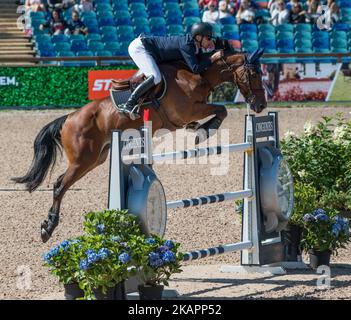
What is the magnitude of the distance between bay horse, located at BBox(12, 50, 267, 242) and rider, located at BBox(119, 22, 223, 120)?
0.49 feet

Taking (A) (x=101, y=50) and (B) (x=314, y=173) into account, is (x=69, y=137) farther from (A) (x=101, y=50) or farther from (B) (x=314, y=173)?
(A) (x=101, y=50)

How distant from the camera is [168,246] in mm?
5930

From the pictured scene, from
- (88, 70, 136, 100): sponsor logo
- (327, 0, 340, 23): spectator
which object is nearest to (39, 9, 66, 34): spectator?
(88, 70, 136, 100): sponsor logo

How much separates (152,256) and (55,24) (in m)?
16.3

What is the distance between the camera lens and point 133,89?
925cm

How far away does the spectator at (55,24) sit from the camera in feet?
69.7

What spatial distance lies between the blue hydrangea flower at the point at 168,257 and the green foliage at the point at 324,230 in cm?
198

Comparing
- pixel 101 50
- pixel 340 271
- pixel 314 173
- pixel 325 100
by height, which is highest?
pixel 101 50

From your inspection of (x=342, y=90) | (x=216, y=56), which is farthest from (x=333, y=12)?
(x=216, y=56)

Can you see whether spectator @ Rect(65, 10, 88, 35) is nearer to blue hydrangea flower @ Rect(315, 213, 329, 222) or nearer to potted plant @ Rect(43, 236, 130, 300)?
blue hydrangea flower @ Rect(315, 213, 329, 222)

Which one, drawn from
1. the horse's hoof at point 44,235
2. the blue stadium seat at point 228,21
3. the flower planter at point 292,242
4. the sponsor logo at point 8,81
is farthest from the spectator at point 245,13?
the flower planter at point 292,242
